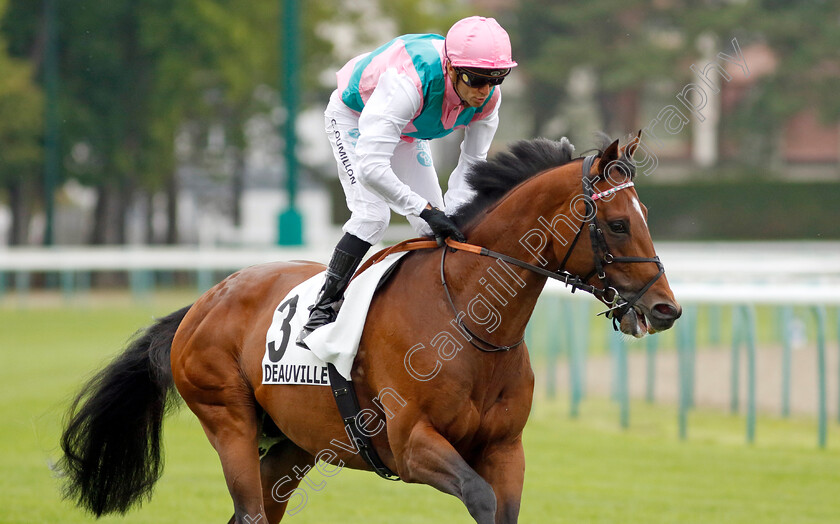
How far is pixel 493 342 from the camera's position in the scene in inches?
154

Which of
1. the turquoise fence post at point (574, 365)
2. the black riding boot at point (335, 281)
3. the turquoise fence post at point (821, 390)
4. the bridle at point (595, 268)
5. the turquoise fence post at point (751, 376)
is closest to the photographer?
the bridle at point (595, 268)

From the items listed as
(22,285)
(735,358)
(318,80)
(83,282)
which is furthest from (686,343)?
(318,80)

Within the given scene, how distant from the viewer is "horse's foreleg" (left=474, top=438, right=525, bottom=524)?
12.7ft

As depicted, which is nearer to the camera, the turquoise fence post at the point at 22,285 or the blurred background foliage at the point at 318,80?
the turquoise fence post at the point at 22,285

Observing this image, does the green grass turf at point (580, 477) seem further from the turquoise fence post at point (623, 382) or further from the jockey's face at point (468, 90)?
the jockey's face at point (468, 90)

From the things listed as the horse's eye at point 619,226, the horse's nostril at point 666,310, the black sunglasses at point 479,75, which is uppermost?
the black sunglasses at point 479,75

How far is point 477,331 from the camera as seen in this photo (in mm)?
3902

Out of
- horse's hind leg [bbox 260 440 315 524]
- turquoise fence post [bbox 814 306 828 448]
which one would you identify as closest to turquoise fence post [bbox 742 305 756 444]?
turquoise fence post [bbox 814 306 828 448]

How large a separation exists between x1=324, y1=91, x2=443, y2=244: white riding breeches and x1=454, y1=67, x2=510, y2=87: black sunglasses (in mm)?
479

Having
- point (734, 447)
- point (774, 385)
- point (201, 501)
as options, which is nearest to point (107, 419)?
point (201, 501)

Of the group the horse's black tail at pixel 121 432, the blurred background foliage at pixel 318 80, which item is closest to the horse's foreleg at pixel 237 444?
the horse's black tail at pixel 121 432

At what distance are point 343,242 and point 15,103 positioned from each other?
19.9 meters

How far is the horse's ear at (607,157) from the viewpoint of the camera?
12.4 ft

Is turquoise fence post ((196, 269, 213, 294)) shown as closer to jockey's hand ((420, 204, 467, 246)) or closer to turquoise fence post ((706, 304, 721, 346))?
turquoise fence post ((706, 304, 721, 346))
